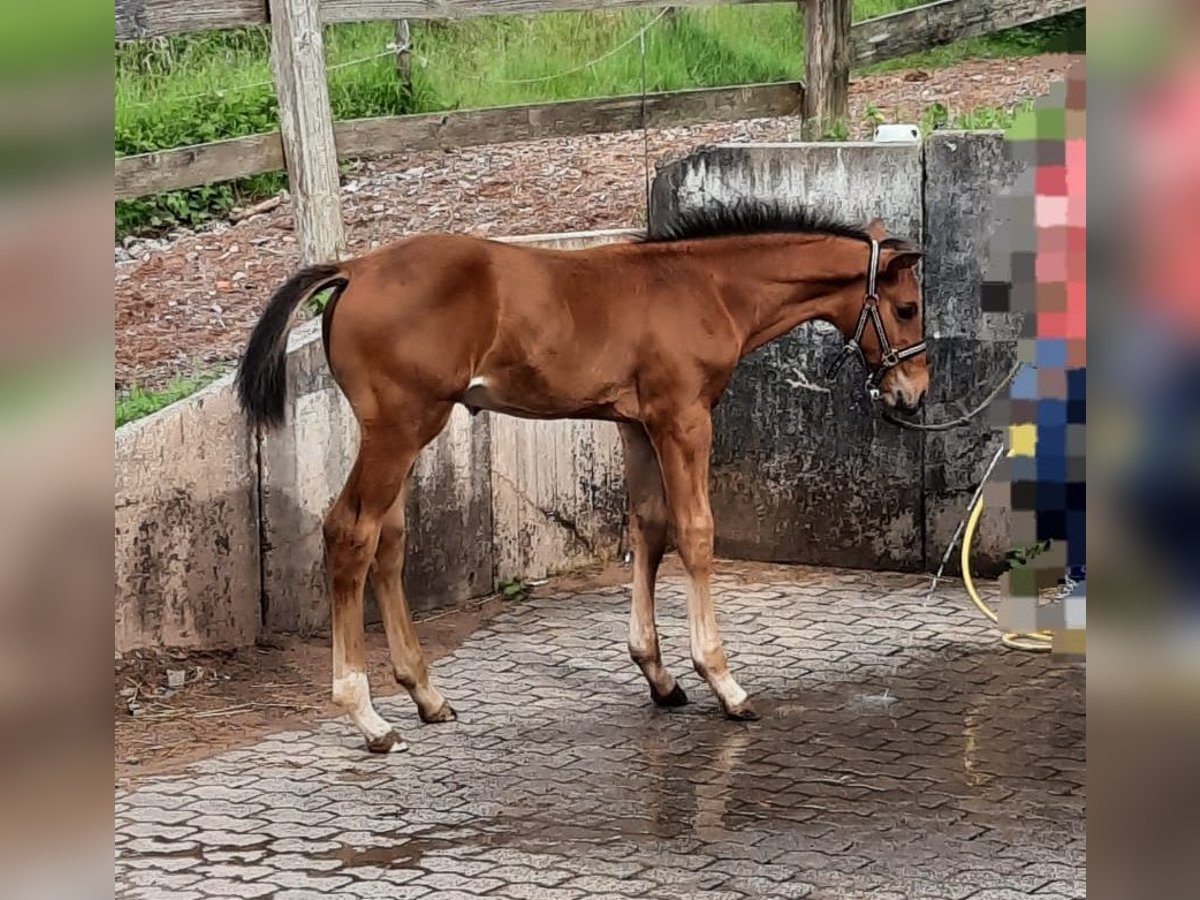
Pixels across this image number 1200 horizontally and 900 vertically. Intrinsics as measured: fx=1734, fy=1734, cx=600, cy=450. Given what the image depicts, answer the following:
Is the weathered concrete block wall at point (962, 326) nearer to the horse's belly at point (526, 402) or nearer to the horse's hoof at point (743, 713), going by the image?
the horse's hoof at point (743, 713)

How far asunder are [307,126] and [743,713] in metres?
3.27

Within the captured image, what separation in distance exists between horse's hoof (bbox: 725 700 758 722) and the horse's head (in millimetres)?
1275

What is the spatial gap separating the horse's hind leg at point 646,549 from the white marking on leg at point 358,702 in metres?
1.05

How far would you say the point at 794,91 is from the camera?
9.27m

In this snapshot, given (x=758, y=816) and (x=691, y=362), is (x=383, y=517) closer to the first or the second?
(x=691, y=362)

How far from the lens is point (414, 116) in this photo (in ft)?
27.1

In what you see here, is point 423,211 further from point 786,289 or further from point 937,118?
point 786,289

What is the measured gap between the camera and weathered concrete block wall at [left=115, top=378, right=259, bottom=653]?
20.9 ft

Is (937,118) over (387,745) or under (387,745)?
over

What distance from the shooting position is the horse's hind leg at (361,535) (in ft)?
19.0

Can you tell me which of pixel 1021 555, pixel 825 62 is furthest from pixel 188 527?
pixel 825 62

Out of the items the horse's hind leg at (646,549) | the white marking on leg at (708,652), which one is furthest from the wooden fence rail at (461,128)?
the white marking on leg at (708,652)
